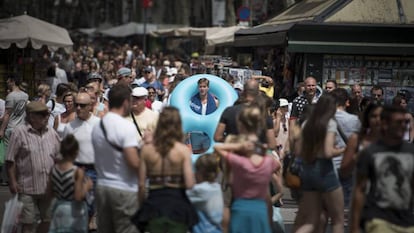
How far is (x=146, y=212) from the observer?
8477 mm

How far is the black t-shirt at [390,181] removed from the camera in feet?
25.8

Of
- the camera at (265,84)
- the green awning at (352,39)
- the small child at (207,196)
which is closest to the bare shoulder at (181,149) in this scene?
the small child at (207,196)

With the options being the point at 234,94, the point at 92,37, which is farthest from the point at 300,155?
the point at 92,37

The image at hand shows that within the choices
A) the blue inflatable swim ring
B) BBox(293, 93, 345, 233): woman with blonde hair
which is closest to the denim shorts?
BBox(293, 93, 345, 233): woman with blonde hair

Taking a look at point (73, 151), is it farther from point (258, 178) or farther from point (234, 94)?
point (234, 94)

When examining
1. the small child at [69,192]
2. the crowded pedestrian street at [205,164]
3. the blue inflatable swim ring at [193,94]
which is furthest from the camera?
the blue inflatable swim ring at [193,94]

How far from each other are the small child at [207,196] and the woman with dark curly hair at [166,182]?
32 centimetres

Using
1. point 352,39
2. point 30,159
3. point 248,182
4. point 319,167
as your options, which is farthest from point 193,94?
point 248,182

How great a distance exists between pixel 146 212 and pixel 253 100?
2579 mm

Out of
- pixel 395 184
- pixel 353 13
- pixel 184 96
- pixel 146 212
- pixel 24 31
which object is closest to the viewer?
pixel 395 184

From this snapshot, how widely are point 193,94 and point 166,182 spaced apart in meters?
6.33

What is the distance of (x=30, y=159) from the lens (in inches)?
396

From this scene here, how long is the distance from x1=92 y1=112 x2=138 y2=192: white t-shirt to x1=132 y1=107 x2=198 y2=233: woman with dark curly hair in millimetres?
342

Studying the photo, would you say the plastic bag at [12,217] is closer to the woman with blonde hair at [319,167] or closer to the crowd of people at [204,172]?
the crowd of people at [204,172]
